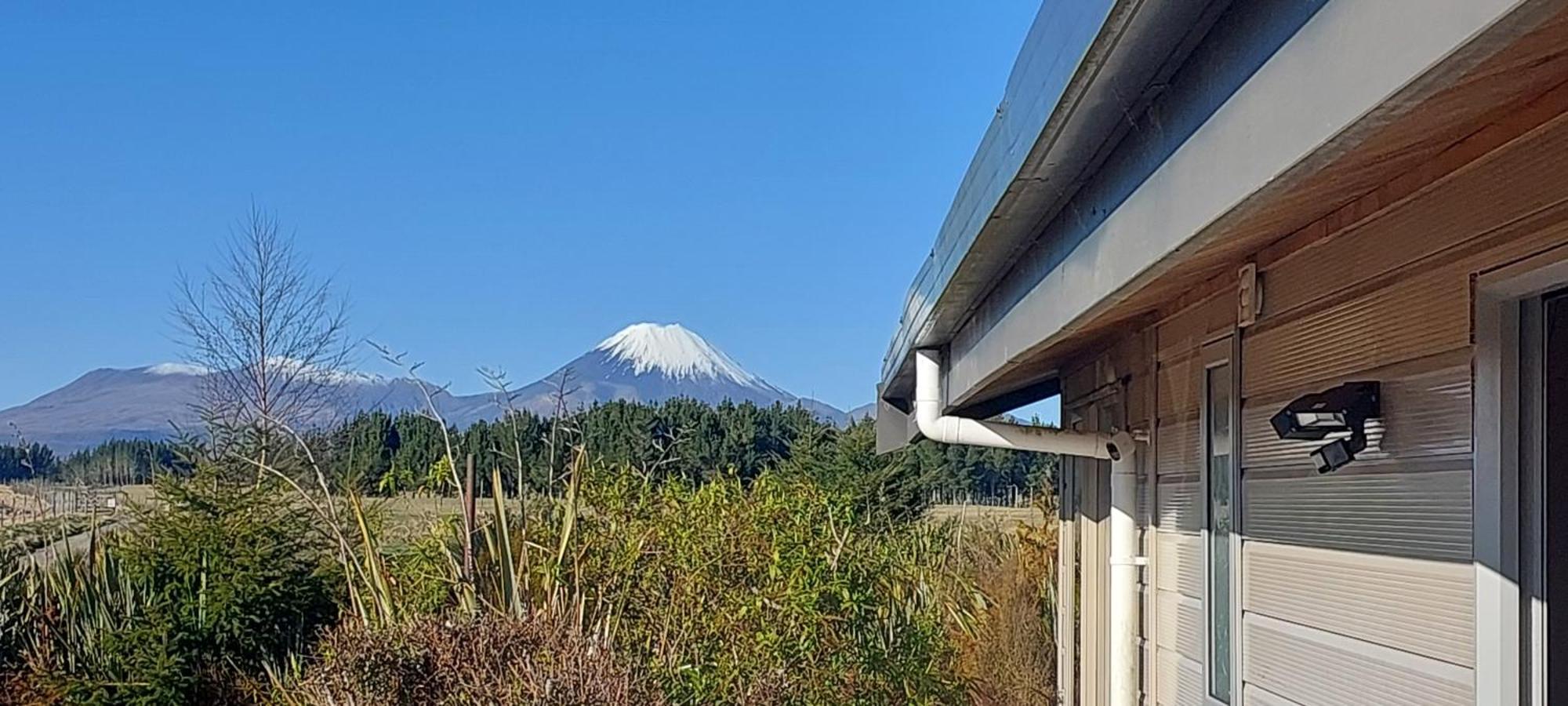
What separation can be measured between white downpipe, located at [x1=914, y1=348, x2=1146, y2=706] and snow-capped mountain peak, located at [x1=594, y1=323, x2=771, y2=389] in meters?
14.3

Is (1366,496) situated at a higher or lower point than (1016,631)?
higher

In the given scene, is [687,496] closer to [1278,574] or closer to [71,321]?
[1278,574]

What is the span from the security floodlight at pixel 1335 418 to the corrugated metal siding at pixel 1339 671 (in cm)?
27

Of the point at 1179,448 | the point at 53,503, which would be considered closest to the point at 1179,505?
the point at 1179,448

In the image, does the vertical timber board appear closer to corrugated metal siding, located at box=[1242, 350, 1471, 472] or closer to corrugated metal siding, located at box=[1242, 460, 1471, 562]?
corrugated metal siding, located at box=[1242, 460, 1471, 562]

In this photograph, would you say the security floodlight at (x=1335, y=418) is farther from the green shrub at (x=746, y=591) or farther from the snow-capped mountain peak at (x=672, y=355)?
the snow-capped mountain peak at (x=672, y=355)

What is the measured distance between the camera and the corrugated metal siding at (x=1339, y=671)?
178 centimetres

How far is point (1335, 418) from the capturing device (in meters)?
2.04

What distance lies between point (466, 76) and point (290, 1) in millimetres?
1691

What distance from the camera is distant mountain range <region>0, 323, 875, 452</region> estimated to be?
29.3 ft

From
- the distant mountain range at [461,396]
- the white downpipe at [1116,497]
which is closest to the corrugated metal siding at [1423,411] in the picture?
the white downpipe at [1116,497]

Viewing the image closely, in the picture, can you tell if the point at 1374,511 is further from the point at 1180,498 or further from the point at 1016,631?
the point at 1016,631

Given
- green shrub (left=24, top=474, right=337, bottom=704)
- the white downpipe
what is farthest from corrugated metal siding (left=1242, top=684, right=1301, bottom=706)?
green shrub (left=24, top=474, right=337, bottom=704)

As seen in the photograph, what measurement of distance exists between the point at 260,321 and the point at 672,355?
29.5 feet
